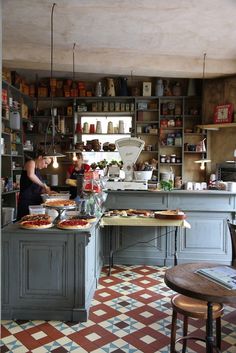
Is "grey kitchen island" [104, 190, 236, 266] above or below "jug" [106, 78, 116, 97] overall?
below

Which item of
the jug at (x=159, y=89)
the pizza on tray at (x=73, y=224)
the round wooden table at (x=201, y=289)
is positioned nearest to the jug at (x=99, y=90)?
the jug at (x=159, y=89)

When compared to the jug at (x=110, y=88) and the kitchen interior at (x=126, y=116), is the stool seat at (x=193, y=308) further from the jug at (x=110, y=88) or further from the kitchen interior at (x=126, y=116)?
the jug at (x=110, y=88)

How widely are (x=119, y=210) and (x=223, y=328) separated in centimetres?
217

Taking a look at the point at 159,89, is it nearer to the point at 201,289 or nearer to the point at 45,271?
the point at 45,271

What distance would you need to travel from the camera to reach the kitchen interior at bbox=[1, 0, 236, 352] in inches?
163

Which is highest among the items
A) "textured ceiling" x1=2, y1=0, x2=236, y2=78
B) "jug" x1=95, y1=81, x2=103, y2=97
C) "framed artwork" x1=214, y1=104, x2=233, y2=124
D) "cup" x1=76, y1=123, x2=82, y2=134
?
"textured ceiling" x1=2, y1=0, x2=236, y2=78

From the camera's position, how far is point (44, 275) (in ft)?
10.4

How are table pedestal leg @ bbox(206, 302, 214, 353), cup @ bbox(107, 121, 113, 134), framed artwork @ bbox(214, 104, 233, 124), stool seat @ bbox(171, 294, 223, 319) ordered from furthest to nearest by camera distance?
cup @ bbox(107, 121, 113, 134) < framed artwork @ bbox(214, 104, 233, 124) < stool seat @ bbox(171, 294, 223, 319) < table pedestal leg @ bbox(206, 302, 214, 353)

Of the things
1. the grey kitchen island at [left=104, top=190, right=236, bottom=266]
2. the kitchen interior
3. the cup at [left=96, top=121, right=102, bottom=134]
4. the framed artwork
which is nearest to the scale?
the kitchen interior

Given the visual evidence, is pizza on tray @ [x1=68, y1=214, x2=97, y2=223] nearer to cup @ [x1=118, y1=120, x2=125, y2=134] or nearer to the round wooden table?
the round wooden table

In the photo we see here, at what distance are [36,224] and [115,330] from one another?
119 cm

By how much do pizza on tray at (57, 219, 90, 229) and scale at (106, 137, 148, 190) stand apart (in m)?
1.39

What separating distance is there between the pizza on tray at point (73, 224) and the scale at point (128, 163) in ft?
4.57

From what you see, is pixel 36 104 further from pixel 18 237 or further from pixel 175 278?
pixel 175 278
